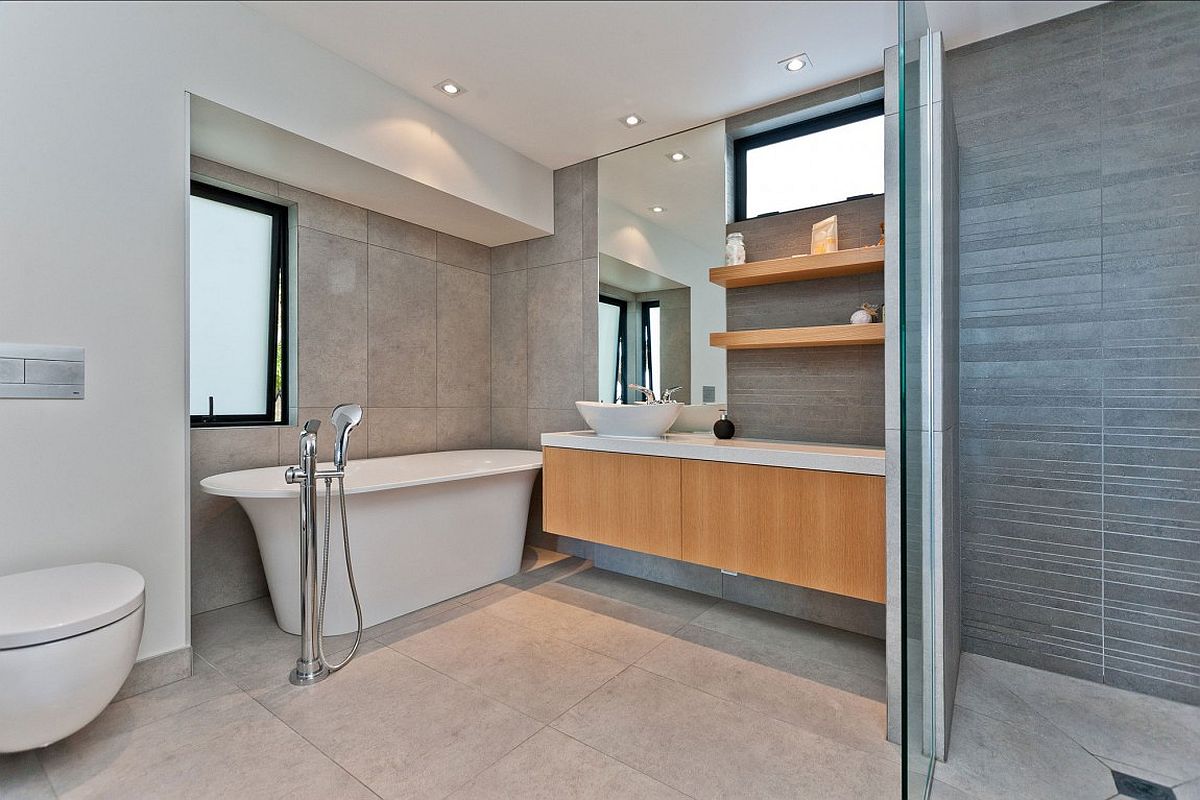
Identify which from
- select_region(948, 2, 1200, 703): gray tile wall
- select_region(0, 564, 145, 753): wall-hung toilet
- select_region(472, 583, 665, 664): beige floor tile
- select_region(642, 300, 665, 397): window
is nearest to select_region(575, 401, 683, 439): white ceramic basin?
select_region(642, 300, 665, 397): window

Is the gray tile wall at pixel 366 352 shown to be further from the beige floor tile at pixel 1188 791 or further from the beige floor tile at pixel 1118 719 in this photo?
the beige floor tile at pixel 1188 791

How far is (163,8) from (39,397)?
1.32m

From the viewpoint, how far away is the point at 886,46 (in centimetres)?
86

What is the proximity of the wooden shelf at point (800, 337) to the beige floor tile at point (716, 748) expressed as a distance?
1371 mm

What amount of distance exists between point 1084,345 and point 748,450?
1.16m

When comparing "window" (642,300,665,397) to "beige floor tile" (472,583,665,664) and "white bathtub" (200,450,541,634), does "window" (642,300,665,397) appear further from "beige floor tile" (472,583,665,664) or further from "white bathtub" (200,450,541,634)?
"beige floor tile" (472,583,665,664)

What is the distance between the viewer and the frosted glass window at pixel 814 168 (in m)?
2.30

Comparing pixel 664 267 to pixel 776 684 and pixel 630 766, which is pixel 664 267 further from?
pixel 630 766

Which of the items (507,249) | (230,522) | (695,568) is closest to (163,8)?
(230,522)

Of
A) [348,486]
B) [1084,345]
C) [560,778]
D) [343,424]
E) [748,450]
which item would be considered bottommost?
[560,778]

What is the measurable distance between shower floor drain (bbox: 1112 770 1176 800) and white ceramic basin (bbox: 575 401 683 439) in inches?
67.9

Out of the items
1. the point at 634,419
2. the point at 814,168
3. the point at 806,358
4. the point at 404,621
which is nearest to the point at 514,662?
the point at 404,621

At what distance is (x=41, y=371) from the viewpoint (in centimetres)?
145

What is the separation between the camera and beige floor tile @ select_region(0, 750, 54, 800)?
1382mm
